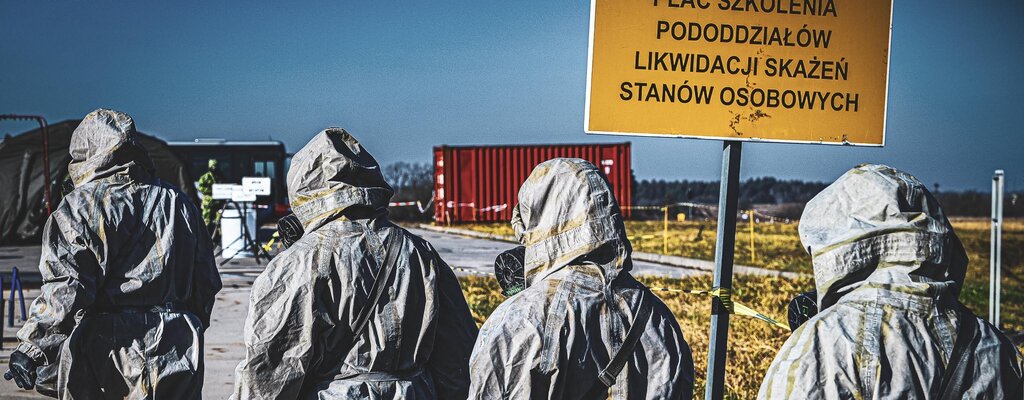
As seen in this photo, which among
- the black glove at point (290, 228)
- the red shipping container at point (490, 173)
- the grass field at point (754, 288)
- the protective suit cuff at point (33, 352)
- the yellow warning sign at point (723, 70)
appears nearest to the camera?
the black glove at point (290, 228)

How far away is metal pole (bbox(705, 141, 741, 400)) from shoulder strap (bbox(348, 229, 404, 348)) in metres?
1.51

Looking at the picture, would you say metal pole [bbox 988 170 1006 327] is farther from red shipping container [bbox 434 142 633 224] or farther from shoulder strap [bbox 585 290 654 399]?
red shipping container [bbox 434 142 633 224]

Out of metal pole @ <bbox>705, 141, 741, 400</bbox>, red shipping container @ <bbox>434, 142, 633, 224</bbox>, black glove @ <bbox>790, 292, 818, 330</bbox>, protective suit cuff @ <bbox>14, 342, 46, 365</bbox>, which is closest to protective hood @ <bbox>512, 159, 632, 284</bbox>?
black glove @ <bbox>790, 292, 818, 330</bbox>

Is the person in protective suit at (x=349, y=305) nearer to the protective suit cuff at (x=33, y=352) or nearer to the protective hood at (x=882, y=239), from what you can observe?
the protective hood at (x=882, y=239)

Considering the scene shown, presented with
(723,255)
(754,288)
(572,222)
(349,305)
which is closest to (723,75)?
(723,255)

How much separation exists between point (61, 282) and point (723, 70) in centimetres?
327

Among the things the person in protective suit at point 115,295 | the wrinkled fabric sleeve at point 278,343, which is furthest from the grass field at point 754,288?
the wrinkled fabric sleeve at point 278,343

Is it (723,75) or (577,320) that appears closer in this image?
Answer: (577,320)

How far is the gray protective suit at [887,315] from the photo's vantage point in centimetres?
261

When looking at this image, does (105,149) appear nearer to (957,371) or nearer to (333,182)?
(333,182)

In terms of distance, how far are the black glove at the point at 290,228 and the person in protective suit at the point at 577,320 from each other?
1398 millimetres

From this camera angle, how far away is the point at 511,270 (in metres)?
4.15

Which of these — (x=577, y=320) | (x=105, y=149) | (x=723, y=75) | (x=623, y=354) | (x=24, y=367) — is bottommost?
(x=24, y=367)

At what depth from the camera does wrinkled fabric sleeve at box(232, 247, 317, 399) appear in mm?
3646
